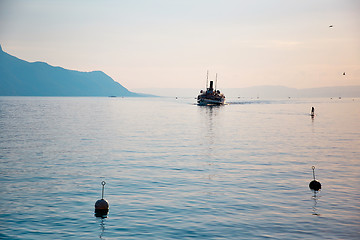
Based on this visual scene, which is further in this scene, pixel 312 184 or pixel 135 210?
pixel 312 184

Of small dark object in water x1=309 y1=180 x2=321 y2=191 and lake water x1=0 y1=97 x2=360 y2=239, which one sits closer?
lake water x1=0 y1=97 x2=360 y2=239

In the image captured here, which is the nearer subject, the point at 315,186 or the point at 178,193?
the point at 178,193

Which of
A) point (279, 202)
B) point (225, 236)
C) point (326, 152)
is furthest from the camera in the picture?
point (326, 152)

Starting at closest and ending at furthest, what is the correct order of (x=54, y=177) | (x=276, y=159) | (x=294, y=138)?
(x=54, y=177), (x=276, y=159), (x=294, y=138)

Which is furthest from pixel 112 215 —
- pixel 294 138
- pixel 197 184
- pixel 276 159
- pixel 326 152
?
pixel 294 138

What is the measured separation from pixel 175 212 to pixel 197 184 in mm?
6683

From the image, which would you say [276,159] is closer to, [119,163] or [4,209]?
[119,163]

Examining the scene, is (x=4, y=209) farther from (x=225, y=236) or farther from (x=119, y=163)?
(x=119, y=163)

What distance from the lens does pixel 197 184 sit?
25.8 meters

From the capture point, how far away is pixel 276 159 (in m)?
36.7

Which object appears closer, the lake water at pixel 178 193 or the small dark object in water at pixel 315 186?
the lake water at pixel 178 193

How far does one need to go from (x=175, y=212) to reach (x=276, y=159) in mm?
20246

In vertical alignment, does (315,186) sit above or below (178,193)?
above

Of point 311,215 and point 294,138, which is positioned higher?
point 294,138
